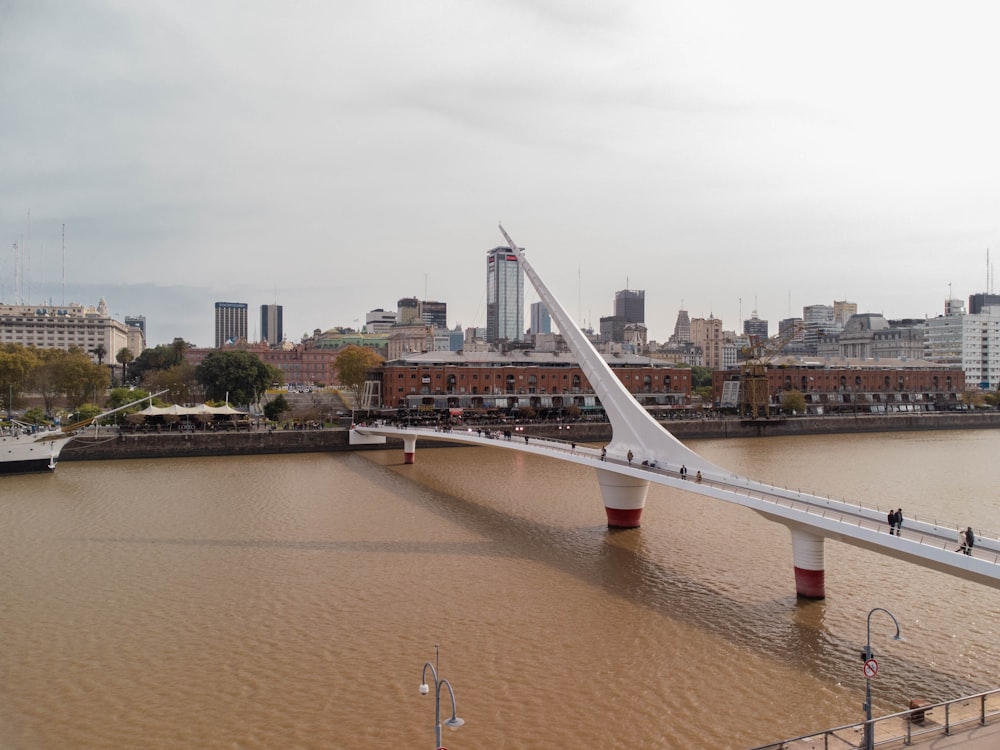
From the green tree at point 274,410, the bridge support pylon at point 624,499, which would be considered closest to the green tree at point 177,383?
the green tree at point 274,410

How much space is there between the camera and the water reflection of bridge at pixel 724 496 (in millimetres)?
14508

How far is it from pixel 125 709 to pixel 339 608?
5.55 metres

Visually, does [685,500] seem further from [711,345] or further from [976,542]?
[711,345]

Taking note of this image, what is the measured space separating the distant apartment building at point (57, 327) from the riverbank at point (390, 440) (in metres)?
88.2

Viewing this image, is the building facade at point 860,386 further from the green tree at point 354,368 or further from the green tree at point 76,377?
the green tree at point 76,377

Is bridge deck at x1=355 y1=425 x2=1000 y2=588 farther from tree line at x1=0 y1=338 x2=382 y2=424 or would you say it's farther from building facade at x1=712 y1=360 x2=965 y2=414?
building facade at x1=712 y1=360 x2=965 y2=414

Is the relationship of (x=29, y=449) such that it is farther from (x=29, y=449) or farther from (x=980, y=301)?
→ (x=980, y=301)

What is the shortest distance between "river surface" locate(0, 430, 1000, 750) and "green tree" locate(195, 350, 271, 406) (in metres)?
37.3

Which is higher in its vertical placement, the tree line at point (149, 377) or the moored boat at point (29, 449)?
the tree line at point (149, 377)

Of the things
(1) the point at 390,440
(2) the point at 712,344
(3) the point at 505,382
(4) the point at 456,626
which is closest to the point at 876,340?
(2) the point at 712,344

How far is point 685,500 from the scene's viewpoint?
101ft

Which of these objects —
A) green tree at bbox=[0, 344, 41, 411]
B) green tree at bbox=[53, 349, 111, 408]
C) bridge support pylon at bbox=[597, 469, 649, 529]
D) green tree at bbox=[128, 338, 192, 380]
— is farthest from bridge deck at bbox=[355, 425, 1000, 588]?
green tree at bbox=[128, 338, 192, 380]

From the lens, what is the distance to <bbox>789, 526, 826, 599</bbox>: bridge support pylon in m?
17.6

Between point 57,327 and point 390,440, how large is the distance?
10091 cm
